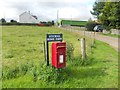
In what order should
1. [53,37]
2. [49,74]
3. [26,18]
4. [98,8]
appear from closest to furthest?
[49,74]
[53,37]
[98,8]
[26,18]

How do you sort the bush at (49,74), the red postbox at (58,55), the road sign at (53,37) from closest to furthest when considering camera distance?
the bush at (49,74) → the red postbox at (58,55) → the road sign at (53,37)

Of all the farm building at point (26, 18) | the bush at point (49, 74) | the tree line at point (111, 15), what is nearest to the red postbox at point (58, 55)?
the bush at point (49, 74)

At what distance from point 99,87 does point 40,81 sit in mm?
1687

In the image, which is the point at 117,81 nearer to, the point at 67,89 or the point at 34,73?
the point at 67,89

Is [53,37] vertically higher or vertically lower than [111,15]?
lower

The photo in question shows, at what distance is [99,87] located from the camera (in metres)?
6.54

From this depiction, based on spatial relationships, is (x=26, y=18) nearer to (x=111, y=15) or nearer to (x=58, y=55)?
(x=111, y=15)

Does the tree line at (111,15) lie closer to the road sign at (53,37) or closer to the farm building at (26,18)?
the road sign at (53,37)

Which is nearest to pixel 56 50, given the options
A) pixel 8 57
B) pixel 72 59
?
pixel 72 59

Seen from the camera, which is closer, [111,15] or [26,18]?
[111,15]

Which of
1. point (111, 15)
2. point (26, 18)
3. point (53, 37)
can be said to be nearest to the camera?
point (53, 37)

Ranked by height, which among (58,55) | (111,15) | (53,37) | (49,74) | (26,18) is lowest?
(49,74)

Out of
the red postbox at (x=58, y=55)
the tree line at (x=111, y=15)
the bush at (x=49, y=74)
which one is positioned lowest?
the bush at (x=49, y=74)

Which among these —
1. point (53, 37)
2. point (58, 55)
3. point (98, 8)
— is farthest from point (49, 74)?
point (98, 8)
